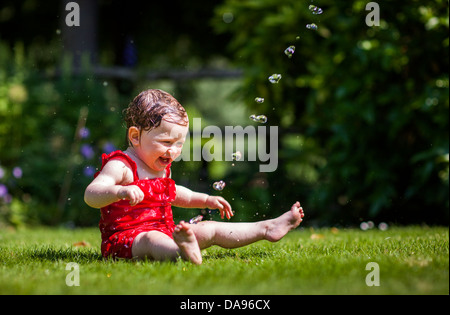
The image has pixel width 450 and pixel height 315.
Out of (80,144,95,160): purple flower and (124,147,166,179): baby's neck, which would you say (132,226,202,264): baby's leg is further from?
(80,144,95,160): purple flower

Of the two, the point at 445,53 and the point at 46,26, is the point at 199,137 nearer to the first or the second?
the point at 445,53

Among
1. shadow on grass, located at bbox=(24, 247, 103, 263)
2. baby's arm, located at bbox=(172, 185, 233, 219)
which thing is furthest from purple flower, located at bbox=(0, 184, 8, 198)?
baby's arm, located at bbox=(172, 185, 233, 219)

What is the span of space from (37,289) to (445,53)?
151 inches

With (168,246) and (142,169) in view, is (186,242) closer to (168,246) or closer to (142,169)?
(168,246)

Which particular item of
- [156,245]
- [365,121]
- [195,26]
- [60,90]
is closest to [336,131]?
[365,121]

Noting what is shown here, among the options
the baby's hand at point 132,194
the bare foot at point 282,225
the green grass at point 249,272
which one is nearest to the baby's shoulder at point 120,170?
the baby's hand at point 132,194

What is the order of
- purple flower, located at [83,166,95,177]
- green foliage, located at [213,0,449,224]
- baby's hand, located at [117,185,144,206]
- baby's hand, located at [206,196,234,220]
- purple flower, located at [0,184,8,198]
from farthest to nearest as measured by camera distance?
purple flower, located at [83,166,95,177] < purple flower, located at [0,184,8,198] < green foliage, located at [213,0,449,224] < baby's hand, located at [206,196,234,220] < baby's hand, located at [117,185,144,206]

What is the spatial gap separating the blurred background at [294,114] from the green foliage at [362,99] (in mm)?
Result: 12

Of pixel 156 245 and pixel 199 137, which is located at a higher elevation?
pixel 199 137

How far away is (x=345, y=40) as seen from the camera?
489 centimetres

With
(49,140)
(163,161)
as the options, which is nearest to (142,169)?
(163,161)

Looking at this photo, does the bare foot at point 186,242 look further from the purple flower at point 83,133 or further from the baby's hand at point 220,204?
the purple flower at point 83,133

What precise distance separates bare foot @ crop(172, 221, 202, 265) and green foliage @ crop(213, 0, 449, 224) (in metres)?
2.60

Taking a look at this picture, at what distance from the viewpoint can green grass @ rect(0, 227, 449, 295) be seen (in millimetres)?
1981
